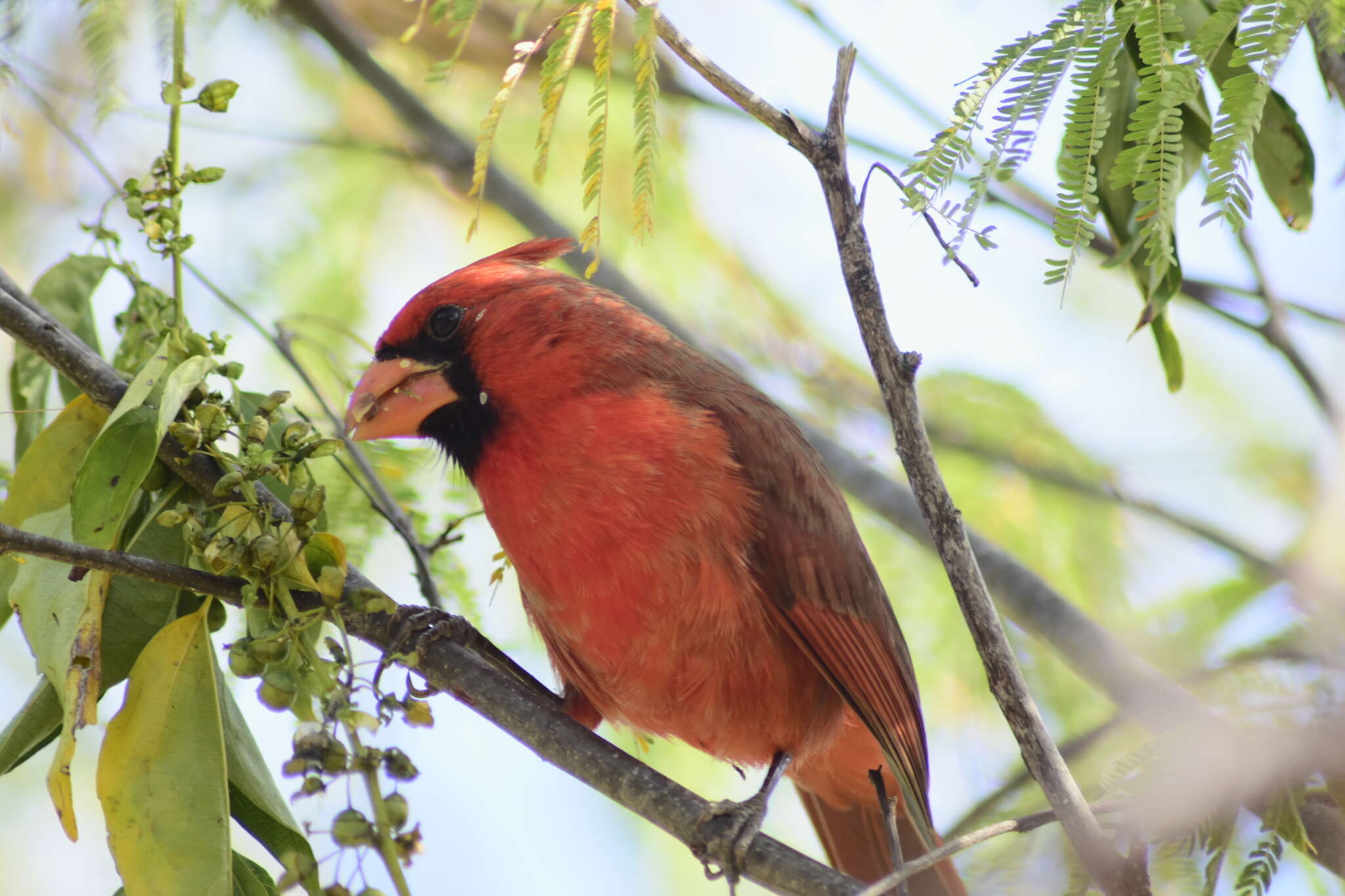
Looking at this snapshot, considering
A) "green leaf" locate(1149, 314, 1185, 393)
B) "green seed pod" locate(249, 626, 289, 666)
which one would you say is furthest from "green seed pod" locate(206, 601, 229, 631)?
"green leaf" locate(1149, 314, 1185, 393)

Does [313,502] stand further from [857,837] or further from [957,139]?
[857,837]

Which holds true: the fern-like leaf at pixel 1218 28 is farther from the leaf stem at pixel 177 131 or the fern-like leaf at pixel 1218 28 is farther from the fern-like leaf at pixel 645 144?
the leaf stem at pixel 177 131

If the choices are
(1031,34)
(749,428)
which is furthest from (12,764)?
(1031,34)

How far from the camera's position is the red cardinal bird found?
90.3 inches

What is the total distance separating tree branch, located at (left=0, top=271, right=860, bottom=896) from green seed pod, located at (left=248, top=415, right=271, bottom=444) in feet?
0.27

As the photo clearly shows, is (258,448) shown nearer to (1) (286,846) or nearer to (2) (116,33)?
(1) (286,846)

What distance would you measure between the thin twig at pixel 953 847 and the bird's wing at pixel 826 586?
1.83 feet

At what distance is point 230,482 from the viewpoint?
1.65 m

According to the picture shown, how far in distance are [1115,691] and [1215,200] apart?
1309 millimetres

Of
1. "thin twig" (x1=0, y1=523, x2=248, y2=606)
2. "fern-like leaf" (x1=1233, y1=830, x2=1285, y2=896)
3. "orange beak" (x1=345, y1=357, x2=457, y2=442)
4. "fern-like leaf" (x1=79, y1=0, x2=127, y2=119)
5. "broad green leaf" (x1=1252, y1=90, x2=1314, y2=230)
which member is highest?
"broad green leaf" (x1=1252, y1=90, x2=1314, y2=230)

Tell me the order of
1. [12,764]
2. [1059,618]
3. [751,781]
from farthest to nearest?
[751,781], [1059,618], [12,764]

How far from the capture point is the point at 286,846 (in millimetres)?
1804

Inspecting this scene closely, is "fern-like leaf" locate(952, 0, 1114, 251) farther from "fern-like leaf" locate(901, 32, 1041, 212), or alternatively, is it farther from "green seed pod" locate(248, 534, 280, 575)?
"green seed pod" locate(248, 534, 280, 575)

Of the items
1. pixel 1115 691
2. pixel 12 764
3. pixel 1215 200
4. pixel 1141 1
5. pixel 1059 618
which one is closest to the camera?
pixel 1215 200
